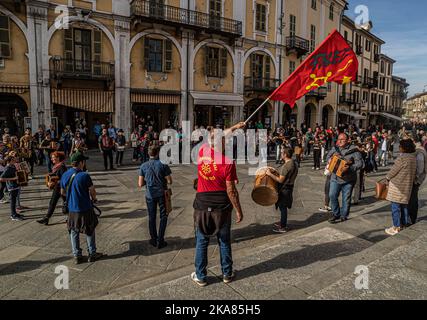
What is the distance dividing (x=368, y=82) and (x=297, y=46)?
19742 millimetres

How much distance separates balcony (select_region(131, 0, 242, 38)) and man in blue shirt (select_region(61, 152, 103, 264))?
1449 centimetres

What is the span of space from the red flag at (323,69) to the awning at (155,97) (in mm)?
13374

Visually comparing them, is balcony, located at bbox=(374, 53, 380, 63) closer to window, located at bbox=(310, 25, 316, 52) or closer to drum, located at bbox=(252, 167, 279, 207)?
window, located at bbox=(310, 25, 316, 52)

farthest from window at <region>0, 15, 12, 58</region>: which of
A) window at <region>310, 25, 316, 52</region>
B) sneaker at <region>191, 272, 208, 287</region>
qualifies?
window at <region>310, 25, 316, 52</region>

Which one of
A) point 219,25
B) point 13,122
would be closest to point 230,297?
point 13,122

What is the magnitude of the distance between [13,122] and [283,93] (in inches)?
580

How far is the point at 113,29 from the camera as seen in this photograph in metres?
16.7

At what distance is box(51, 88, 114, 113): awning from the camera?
15445 millimetres

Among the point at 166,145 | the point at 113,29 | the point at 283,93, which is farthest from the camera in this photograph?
the point at 113,29

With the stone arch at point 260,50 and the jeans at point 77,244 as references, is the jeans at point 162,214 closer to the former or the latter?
the jeans at point 77,244

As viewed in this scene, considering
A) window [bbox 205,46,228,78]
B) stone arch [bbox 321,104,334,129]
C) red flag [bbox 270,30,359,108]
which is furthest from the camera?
stone arch [bbox 321,104,334,129]

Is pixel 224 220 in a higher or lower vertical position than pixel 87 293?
higher
